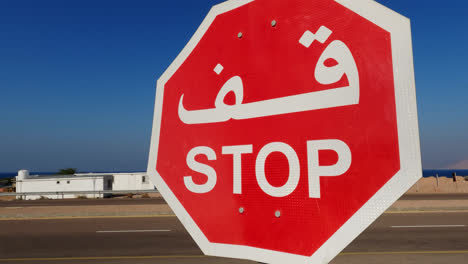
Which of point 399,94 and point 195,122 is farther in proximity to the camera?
point 195,122

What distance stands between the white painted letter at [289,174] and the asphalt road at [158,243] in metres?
6.05

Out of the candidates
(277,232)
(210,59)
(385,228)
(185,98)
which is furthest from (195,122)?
(385,228)

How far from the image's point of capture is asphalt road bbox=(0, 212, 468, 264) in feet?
22.0

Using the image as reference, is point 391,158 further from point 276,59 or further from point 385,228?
point 385,228

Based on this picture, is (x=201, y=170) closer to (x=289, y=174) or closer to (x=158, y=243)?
(x=289, y=174)

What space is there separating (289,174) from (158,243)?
7.97 meters

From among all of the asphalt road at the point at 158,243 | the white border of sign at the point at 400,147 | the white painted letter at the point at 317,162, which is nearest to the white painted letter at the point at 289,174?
the white painted letter at the point at 317,162

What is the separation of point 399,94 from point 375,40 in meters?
0.18

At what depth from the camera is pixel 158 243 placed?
26.5 feet

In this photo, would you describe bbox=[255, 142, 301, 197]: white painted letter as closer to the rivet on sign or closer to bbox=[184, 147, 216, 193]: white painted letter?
the rivet on sign

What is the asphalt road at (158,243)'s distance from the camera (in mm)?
6699

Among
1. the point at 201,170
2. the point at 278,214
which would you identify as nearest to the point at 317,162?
the point at 278,214

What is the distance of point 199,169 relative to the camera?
1.17m

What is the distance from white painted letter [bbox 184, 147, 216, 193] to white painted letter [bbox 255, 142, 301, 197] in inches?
7.5
